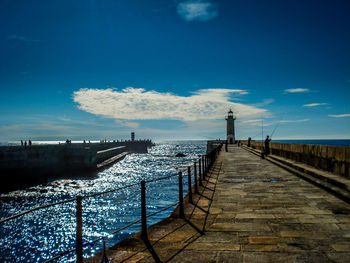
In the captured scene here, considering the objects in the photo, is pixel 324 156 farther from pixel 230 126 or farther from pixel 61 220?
pixel 230 126

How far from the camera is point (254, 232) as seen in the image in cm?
453

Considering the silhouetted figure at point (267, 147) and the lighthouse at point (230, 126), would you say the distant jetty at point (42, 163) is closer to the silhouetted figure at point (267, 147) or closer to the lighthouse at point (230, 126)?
the silhouetted figure at point (267, 147)

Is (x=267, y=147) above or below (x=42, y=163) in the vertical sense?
above

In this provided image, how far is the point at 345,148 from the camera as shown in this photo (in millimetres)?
8219

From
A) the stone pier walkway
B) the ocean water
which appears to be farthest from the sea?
the stone pier walkway

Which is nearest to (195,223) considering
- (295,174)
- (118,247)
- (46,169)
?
(118,247)

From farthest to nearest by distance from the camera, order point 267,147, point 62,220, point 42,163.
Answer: point 42,163
point 267,147
point 62,220

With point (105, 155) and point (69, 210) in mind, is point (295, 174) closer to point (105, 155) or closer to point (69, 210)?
point (69, 210)

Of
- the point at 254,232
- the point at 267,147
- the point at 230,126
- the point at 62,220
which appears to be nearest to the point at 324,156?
A: the point at 254,232

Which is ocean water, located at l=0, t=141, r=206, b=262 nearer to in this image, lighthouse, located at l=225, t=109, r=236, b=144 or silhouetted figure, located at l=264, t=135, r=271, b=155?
silhouetted figure, located at l=264, t=135, r=271, b=155

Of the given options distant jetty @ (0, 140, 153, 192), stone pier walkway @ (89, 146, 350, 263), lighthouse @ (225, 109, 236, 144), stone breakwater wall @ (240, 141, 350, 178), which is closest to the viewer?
stone pier walkway @ (89, 146, 350, 263)

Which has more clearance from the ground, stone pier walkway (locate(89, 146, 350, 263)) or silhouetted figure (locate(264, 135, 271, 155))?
silhouetted figure (locate(264, 135, 271, 155))

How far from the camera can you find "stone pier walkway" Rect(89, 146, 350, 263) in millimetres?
3605

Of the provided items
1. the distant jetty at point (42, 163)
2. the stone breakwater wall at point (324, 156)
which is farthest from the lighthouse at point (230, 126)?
the stone breakwater wall at point (324, 156)
